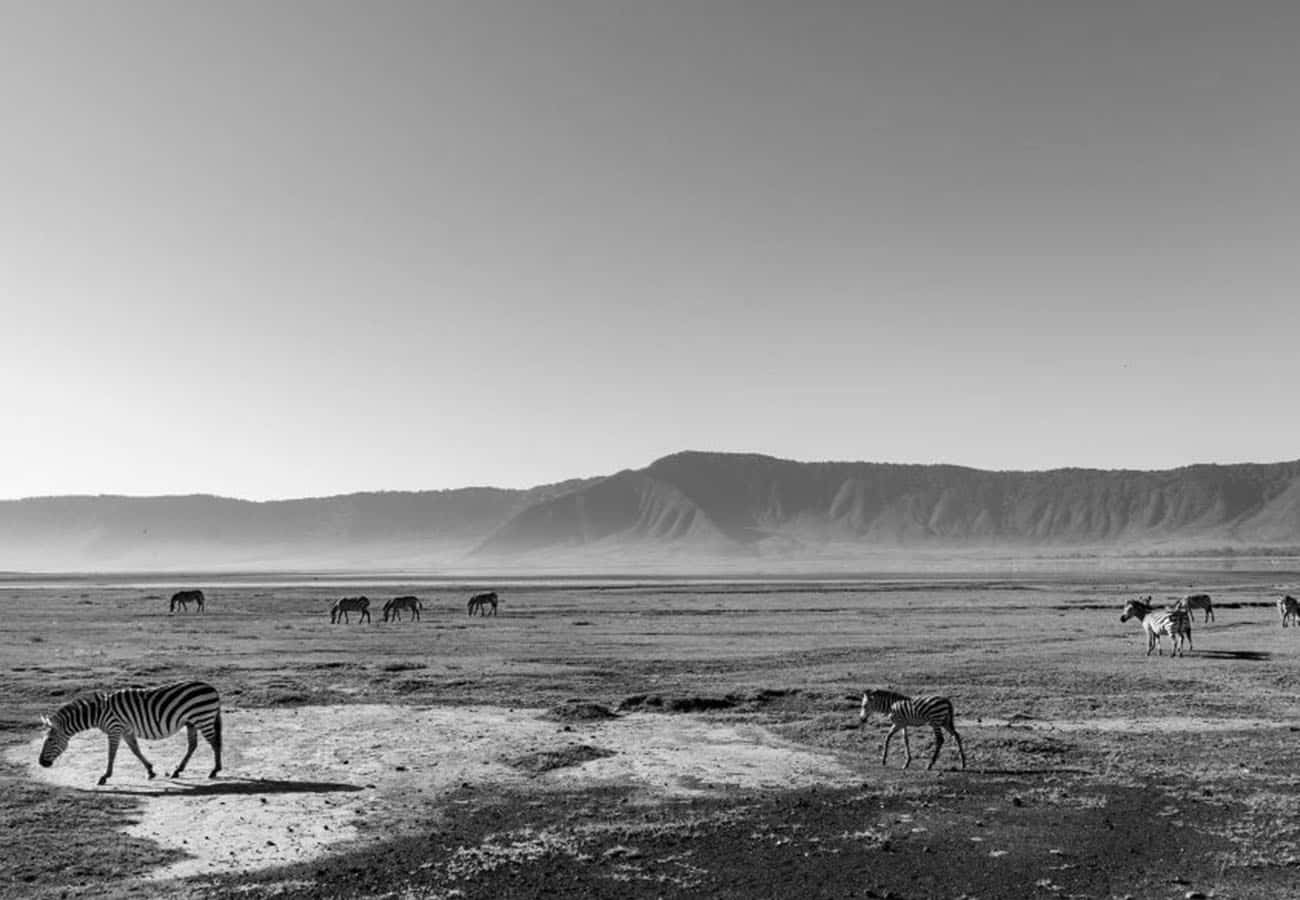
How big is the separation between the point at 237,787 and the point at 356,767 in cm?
230

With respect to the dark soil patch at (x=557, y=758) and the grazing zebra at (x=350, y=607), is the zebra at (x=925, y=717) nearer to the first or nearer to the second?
the dark soil patch at (x=557, y=758)

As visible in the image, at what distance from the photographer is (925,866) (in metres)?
13.4

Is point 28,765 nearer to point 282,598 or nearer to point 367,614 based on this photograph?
point 367,614

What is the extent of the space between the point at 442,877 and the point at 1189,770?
13.4 metres

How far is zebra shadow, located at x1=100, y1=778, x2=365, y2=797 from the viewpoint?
16766 millimetres

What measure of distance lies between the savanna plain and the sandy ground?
0.27ft

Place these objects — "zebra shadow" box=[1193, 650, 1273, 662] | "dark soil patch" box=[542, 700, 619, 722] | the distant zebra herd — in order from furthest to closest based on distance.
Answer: the distant zebra herd < "zebra shadow" box=[1193, 650, 1273, 662] < "dark soil patch" box=[542, 700, 619, 722]

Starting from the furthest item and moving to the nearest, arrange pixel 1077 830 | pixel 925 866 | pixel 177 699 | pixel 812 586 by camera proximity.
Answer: pixel 812 586 → pixel 177 699 → pixel 1077 830 → pixel 925 866

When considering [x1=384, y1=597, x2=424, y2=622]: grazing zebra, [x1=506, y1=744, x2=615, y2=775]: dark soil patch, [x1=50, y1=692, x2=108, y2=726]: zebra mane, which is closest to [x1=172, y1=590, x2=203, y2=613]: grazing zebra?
[x1=384, y1=597, x2=424, y2=622]: grazing zebra

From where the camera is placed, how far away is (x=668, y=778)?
1809 centimetres

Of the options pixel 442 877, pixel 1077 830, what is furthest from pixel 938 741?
pixel 442 877

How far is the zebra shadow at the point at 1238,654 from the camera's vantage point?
114 ft

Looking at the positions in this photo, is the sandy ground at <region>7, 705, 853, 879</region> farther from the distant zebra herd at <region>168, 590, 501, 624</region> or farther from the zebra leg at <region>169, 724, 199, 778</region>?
the distant zebra herd at <region>168, 590, 501, 624</region>

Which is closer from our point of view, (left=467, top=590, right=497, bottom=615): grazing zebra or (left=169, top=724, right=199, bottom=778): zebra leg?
(left=169, top=724, right=199, bottom=778): zebra leg
